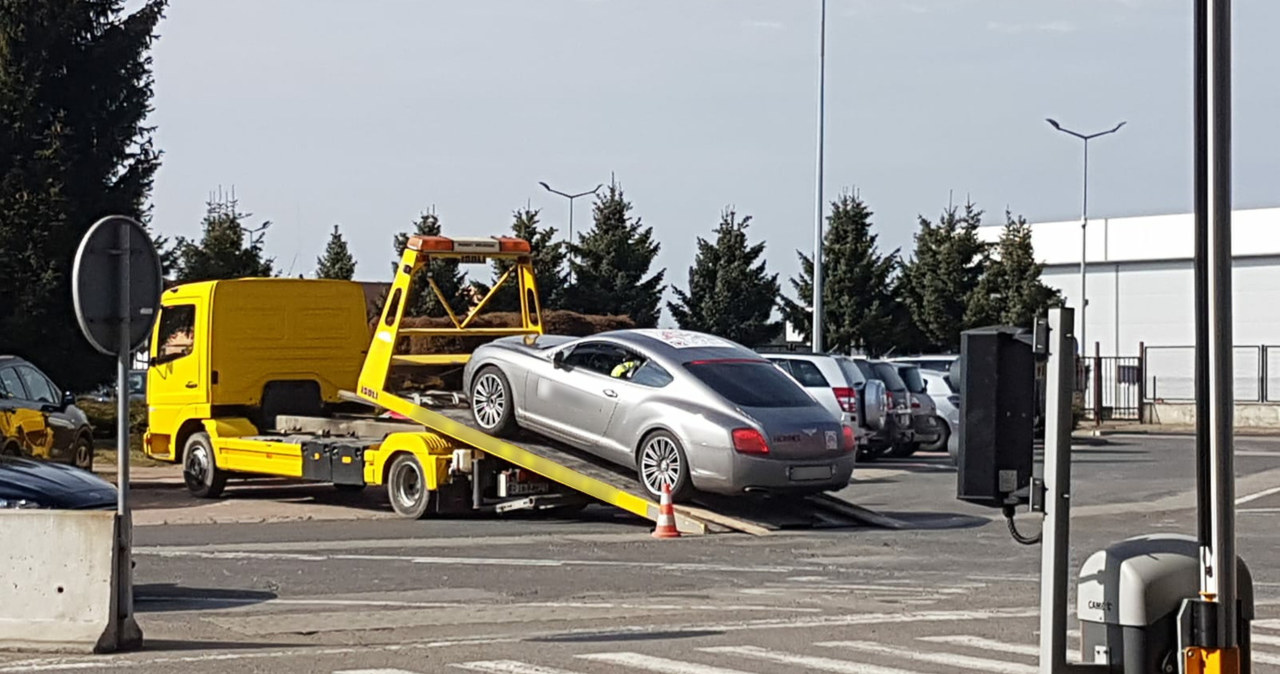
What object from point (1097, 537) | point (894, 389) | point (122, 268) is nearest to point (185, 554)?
point (122, 268)

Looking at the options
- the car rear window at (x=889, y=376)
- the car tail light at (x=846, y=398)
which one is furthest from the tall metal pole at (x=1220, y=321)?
the car rear window at (x=889, y=376)

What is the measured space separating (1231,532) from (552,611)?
7.81m

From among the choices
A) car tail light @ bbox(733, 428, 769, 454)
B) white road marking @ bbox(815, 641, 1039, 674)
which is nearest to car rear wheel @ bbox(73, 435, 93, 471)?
car tail light @ bbox(733, 428, 769, 454)

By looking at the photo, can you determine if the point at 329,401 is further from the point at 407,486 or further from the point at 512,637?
the point at 512,637

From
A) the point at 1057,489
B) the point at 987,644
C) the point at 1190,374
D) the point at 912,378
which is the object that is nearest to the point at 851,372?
the point at 912,378

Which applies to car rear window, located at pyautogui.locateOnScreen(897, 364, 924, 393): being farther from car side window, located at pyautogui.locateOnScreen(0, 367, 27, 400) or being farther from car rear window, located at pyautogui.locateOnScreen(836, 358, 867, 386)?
car side window, located at pyautogui.locateOnScreen(0, 367, 27, 400)

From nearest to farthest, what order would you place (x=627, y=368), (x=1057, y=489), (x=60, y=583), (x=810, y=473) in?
(x=1057, y=489)
(x=60, y=583)
(x=810, y=473)
(x=627, y=368)

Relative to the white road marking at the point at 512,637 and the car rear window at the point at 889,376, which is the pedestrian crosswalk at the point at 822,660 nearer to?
the white road marking at the point at 512,637

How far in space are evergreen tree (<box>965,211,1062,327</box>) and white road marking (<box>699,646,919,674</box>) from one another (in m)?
42.3

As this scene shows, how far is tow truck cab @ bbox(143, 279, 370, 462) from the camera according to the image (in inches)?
858

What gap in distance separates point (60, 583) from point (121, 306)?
1.62 metres

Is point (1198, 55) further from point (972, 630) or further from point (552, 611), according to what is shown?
point (552, 611)

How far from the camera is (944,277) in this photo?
172ft

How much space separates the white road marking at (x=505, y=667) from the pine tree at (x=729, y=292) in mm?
39453
